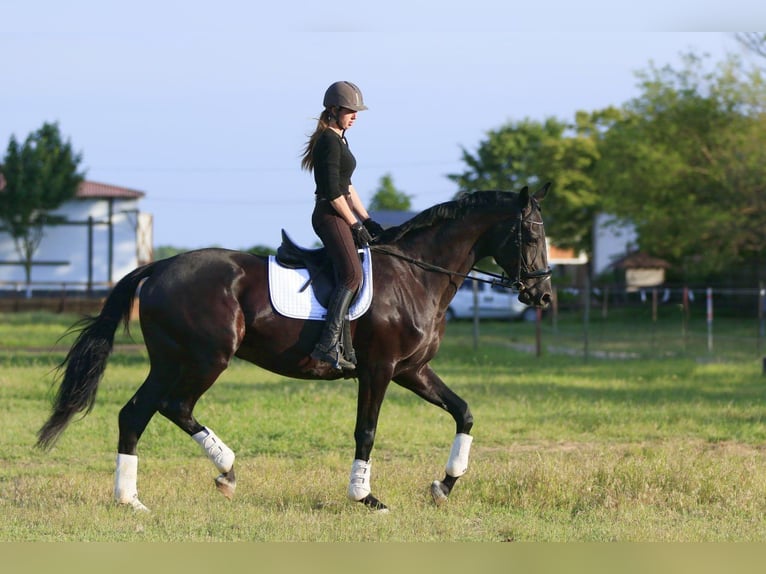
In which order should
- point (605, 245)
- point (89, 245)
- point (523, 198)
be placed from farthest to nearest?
point (605, 245) → point (89, 245) → point (523, 198)

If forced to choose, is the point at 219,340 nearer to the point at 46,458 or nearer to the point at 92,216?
the point at 46,458

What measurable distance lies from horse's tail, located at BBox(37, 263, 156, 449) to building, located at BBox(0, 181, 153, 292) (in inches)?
1963

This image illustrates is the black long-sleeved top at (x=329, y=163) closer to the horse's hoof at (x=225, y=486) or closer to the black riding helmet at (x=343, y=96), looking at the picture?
the black riding helmet at (x=343, y=96)

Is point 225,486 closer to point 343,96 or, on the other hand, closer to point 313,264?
point 313,264

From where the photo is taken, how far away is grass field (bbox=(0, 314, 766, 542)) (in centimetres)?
754

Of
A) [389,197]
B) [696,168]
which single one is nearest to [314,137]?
[696,168]

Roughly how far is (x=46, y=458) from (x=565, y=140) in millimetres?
63431

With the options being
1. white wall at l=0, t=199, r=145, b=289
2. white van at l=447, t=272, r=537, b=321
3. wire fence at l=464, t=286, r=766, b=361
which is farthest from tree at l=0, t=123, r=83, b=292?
wire fence at l=464, t=286, r=766, b=361

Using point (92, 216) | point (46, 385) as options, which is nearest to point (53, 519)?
point (46, 385)

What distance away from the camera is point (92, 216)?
196 ft

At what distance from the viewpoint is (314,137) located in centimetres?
859

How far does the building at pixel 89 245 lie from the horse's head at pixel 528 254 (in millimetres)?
50644

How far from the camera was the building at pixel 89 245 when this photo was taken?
5847 cm

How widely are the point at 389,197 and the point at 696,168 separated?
204ft
